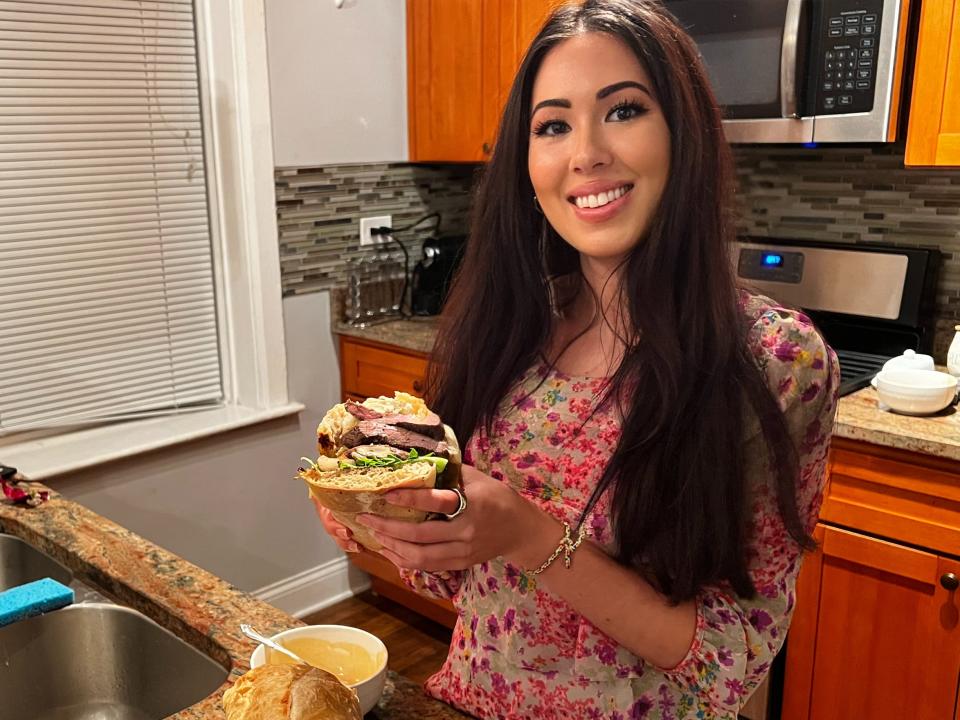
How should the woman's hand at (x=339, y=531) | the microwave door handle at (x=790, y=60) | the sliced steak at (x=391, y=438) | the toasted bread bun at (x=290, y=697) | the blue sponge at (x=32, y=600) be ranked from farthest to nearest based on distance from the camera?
the microwave door handle at (x=790, y=60)
the blue sponge at (x=32, y=600)
the woman's hand at (x=339, y=531)
the sliced steak at (x=391, y=438)
the toasted bread bun at (x=290, y=697)

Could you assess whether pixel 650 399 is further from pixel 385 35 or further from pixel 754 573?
pixel 385 35

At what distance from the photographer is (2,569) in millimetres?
1369

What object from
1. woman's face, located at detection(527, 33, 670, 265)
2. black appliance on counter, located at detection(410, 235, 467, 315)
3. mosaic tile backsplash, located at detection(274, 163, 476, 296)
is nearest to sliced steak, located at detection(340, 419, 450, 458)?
woman's face, located at detection(527, 33, 670, 265)

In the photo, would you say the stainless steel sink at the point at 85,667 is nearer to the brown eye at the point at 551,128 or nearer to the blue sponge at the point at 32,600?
the blue sponge at the point at 32,600

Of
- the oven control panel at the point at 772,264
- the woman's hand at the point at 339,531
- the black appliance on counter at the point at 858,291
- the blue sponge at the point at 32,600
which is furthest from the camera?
the oven control panel at the point at 772,264

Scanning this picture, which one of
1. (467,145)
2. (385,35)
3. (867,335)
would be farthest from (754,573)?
(385,35)

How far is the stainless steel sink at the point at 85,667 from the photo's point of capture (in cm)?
114

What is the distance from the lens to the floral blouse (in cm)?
96

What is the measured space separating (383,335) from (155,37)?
1.07 m

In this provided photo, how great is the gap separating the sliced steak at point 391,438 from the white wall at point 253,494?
1.75 m

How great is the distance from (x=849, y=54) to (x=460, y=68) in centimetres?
123

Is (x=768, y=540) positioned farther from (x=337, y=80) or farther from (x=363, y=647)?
(x=337, y=80)

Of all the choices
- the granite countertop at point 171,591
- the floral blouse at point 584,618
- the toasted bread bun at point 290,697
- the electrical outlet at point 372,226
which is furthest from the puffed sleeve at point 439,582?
the electrical outlet at point 372,226

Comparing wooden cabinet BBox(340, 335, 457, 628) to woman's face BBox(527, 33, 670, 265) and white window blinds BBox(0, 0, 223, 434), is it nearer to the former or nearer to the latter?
white window blinds BBox(0, 0, 223, 434)
